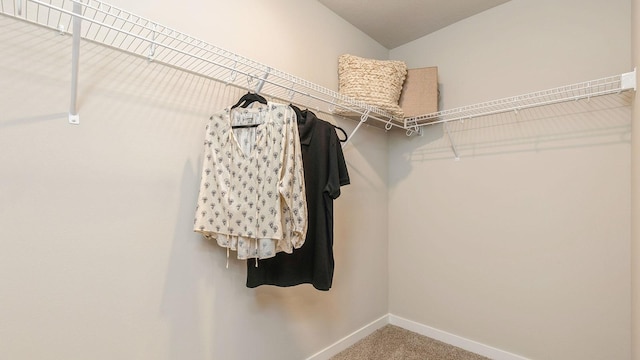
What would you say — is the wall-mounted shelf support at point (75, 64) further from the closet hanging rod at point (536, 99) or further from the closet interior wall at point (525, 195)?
the closet interior wall at point (525, 195)

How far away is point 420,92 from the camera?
2.05 m

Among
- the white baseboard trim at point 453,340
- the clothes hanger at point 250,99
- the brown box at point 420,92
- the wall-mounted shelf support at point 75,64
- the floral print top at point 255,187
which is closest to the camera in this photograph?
the wall-mounted shelf support at point 75,64

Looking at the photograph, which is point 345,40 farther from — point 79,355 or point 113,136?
point 79,355

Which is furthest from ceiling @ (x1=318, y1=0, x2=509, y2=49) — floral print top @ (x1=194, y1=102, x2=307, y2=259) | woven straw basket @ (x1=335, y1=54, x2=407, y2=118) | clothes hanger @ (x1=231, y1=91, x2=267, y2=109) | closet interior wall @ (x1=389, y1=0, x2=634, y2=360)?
floral print top @ (x1=194, y1=102, x2=307, y2=259)

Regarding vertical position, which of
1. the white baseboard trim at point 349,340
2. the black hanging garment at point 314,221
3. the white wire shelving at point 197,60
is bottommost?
the white baseboard trim at point 349,340

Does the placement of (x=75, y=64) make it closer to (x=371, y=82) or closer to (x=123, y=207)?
(x=123, y=207)

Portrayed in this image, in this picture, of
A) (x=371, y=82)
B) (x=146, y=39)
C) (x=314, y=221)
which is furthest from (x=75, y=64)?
(x=371, y=82)

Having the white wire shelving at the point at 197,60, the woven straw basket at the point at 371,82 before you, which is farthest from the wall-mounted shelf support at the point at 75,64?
the woven straw basket at the point at 371,82

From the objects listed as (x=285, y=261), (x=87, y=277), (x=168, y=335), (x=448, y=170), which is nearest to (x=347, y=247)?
(x=285, y=261)

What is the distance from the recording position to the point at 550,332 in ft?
5.54

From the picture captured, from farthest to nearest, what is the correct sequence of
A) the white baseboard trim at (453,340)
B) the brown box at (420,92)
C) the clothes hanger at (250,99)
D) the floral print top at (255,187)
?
the brown box at (420,92) < the white baseboard trim at (453,340) < the clothes hanger at (250,99) < the floral print top at (255,187)

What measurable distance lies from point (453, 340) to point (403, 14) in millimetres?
2309

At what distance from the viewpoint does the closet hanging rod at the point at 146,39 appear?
913mm

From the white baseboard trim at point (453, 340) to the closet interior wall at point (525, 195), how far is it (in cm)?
4
